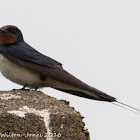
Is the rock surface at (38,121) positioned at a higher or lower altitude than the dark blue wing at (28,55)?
lower

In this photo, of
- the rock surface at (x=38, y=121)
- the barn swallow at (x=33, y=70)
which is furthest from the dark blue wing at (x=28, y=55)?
the rock surface at (x=38, y=121)

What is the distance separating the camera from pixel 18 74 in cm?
509

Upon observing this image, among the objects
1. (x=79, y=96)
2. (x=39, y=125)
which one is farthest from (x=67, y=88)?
(x=39, y=125)

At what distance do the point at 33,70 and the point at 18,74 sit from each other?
0.17 meters

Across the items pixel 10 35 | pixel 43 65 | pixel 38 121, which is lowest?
pixel 38 121

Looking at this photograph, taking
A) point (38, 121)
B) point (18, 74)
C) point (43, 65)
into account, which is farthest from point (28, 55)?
point (38, 121)

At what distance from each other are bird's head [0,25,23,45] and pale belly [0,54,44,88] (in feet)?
0.74

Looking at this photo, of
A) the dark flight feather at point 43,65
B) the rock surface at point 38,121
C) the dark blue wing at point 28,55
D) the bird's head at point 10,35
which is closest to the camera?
the rock surface at point 38,121

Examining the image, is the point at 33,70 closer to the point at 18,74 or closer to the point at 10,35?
the point at 18,74

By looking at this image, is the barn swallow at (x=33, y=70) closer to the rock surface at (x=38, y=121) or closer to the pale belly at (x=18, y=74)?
the pale belly at (x=18, y=74)

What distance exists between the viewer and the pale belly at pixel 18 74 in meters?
5.07

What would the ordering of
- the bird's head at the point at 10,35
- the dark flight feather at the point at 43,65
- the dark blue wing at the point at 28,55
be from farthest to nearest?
the bird's head at the point at 10,35, the dark blue wing at the point at 28,55, the dark flight feather at the point at 43,65

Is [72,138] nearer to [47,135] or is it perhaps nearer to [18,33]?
[47,135]

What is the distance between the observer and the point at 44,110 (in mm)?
3596
